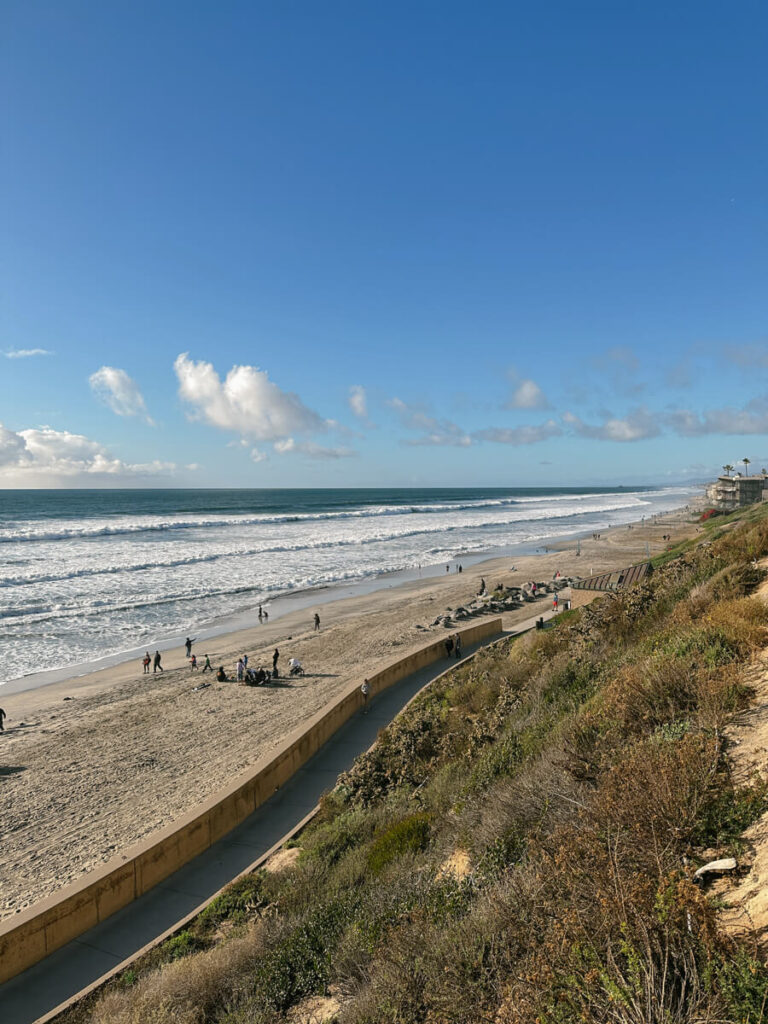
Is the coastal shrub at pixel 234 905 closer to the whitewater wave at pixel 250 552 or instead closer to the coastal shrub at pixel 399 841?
the coastal shrub at pixel 399 841

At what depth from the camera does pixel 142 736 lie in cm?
1731

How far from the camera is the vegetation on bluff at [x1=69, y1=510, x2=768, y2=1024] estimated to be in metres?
3.05

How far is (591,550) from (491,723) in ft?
159

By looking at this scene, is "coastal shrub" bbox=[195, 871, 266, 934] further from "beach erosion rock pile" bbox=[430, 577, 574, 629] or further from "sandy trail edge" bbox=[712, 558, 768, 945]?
"beach erosion rock pile" bbox=[430, 577, 574, 629]

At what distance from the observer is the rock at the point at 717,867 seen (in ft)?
12.3

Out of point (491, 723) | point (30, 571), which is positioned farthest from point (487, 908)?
point (30, 571)

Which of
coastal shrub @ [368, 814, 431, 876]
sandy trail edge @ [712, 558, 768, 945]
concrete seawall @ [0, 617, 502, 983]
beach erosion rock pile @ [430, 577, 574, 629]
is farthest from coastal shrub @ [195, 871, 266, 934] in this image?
beach erosion rock pile @ [430, 577, 574, 629]

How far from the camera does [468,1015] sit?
3504mm

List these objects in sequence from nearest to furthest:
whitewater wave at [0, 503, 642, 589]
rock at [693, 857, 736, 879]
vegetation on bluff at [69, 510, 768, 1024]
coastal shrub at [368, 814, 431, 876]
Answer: vegetation on bluff at [69, 510, 768, 1024]
rock at [693, 857, 736, 879]
coastal shrub at [368, 814, 431, 876]
whitewater wave at [0, 503, 642, 589]

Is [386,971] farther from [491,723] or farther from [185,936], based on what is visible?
[491,723]

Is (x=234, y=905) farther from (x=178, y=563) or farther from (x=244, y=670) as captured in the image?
(x=178, y=563)

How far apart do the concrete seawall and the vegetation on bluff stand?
1658 millimetres

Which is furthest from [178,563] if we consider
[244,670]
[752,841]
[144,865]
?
[752,841]

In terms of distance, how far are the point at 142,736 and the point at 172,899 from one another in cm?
920
